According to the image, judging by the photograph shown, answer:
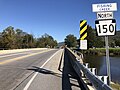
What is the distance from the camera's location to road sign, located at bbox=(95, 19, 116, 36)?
8741 millimetres

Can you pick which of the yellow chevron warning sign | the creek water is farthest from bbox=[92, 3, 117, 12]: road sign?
the creek water

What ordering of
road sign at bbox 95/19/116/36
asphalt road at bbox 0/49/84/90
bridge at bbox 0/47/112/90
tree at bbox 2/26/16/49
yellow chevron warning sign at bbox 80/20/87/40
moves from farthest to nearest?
tree at bbox 2/26/16/49, yellow chevron warning sign at bbox 80/20/87/40, asphalt road at bbox 0/49/84/90, bridge at bbox 0/47/112/90, road sign at bbox 95/19/116/36

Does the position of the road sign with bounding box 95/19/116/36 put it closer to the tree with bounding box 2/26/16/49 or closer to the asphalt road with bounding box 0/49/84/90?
the asphalt road with bounding box 0/49/84/90

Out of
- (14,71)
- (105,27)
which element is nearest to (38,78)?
(14,71)

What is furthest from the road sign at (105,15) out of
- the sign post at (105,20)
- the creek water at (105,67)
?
the creek water at (105,67)

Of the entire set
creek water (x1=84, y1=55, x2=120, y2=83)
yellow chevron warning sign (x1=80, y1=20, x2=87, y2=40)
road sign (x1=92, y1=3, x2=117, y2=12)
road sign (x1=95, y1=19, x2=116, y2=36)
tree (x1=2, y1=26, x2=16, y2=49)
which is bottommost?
creek water (x1=84, y1=55, x2=120, y2=83)

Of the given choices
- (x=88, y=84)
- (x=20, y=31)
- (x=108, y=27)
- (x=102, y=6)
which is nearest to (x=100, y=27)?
(x=108, y=27)

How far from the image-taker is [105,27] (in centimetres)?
880

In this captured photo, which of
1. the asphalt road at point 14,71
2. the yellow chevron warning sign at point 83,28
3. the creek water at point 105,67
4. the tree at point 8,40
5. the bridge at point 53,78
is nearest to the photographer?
the bridge at point 53,78

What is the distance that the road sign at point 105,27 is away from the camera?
8.74 m

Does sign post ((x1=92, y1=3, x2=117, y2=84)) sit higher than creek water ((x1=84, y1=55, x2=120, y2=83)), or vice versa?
sign post ((x1=92, y1=3, x2=117, y2=84))

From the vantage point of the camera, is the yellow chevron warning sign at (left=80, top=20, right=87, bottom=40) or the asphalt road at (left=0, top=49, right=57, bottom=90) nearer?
the asphalt road at (left=0, top=49, right=57, bottom=90)

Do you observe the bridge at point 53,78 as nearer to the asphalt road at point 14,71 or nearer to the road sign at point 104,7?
the asphalt road at point 14,71

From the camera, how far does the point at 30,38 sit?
166 meters
